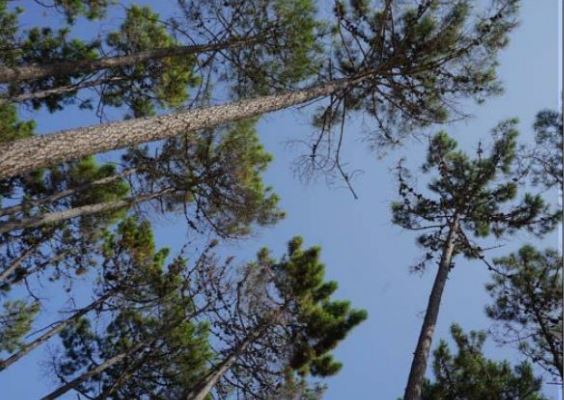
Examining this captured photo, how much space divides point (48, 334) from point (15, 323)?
1955 mm

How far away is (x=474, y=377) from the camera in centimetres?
886

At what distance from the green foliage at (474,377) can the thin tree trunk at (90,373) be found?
5.44 meters

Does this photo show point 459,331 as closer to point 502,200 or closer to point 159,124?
point 502,200

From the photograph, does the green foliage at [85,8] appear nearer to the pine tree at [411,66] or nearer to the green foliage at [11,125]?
the green foliage at [11,125]

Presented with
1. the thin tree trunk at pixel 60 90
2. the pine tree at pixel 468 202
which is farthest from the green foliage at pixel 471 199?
the thin tree trunk at pixel 60 90

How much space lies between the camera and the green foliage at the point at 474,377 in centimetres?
844

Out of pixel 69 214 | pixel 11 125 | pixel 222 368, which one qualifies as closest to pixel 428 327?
pixel 222 368

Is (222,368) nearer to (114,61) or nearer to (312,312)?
(312,312)

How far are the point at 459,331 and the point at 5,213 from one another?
8.63 m

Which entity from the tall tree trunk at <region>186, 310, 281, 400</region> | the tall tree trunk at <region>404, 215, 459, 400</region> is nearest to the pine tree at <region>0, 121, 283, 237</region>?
the tall tree trunk at <region>186, 310, 281, 400</region>

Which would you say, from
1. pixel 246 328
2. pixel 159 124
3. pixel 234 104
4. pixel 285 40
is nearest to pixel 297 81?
pixel 285 40

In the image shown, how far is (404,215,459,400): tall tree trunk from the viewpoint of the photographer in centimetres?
683

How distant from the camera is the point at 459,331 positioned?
9.89 m

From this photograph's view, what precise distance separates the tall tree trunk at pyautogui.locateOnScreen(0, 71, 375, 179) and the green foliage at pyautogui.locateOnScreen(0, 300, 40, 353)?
636cm
